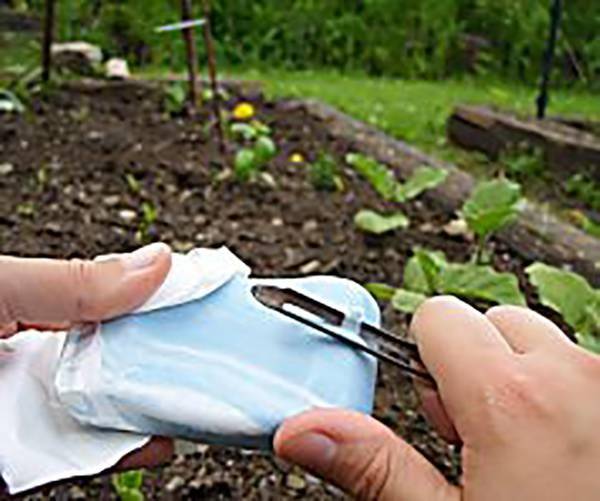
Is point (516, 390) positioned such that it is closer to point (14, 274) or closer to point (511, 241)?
point (14, 274)

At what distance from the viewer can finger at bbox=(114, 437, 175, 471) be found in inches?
36.1

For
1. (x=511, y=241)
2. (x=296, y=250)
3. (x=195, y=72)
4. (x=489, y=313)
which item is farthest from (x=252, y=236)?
(x=489, y=313)

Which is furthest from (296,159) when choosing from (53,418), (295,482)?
(53,418)

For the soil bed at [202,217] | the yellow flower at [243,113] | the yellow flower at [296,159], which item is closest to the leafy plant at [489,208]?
the soil bed at [202,217]

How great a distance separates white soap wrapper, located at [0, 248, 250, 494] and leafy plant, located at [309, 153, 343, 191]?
6.17 ft

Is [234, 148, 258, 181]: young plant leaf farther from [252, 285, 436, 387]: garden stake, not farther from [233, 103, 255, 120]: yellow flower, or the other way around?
[252, 285, 436, 387]: garden stake

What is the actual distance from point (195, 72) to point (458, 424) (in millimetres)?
2970

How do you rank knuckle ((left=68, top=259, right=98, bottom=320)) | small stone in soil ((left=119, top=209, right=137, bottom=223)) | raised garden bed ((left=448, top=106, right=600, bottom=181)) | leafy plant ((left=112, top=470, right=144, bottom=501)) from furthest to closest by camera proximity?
raised garden bed ((left=448, top=106, right=600, bottom=181)) → small stone in soil ((left=119, top=209, right=137, bottom=223)) → leafy plant ((left=112, top=470, right=144, bottom=501)) → knuckle ((left=68, top=259, right=98, bottom=320))

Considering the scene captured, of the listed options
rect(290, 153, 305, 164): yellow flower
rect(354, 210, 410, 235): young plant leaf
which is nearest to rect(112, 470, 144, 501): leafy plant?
rect(354, 210, 410, 235): young plant leaf

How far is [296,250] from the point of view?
235cm

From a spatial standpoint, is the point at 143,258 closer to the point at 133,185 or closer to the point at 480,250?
the point at 480,250

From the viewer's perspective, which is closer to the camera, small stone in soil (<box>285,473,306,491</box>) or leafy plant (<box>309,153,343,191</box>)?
small stone in soil (<box>285,473,306,491</box>)

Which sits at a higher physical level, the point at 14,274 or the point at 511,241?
the point at 14,274

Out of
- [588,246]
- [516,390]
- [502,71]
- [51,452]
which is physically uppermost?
[516,390]
